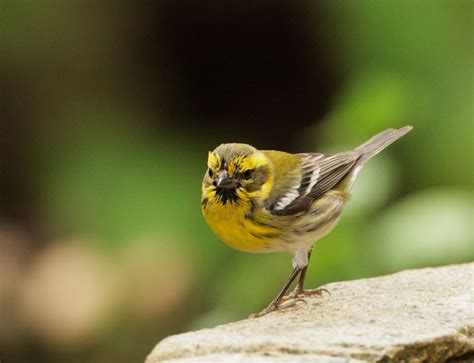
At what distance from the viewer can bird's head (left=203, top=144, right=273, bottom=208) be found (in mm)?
4254

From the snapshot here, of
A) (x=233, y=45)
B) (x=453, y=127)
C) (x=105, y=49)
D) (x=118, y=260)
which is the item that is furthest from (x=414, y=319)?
(x=233, y=45)

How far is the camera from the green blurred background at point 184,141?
5.72 meters

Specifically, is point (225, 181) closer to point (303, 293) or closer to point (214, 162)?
point (214, 162)

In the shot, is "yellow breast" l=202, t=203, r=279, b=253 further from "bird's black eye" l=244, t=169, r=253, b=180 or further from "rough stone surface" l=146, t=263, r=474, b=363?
"rough stone surface" l=146, t=263, r=474, b=363

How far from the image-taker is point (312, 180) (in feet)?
16.2

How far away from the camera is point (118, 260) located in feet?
22.2

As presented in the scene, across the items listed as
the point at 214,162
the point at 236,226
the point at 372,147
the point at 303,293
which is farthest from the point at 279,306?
the point at 372,147

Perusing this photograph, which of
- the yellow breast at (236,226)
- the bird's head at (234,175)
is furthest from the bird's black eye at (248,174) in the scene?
the yellow breast at (236,226)

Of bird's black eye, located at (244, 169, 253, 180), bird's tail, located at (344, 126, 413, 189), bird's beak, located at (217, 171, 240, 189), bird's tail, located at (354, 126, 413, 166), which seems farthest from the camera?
bird's tail, located at (354, 126, 413, 166)

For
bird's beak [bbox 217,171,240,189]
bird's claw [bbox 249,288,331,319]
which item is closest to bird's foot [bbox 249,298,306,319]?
bird's claw [bbox 249,288,331,319]

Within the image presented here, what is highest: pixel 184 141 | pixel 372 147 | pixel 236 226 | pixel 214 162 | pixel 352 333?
pixel 184 141

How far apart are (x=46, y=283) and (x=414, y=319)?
3968 millimetres

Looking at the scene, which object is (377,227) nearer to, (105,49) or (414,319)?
(414,319)

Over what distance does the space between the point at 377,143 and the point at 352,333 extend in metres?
2.08
